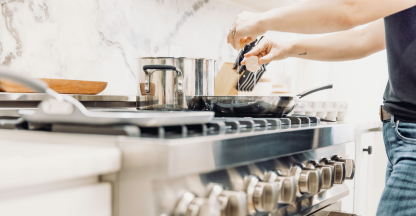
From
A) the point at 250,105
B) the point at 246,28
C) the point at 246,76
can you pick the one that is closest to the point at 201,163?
the point at 250,105

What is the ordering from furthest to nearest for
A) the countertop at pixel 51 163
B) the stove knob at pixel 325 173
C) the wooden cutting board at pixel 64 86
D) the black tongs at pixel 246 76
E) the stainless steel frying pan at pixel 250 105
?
1. the black tongs at pixel 246 76
2. the wooden cutting board at pixel 64 86
3. the stainless steel frying pan at pixel 250 105
4. the stove knob at pixel 325 173
5. the countertop at pixel 51 163

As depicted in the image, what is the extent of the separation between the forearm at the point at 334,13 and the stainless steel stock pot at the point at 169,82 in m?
0.39

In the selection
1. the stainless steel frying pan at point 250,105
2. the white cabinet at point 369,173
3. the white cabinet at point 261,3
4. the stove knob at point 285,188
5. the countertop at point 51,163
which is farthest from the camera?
the white cabinet at point 261,3

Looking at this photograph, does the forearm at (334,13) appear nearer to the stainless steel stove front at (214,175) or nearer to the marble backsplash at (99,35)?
the stainless steel stove front at (214,175)

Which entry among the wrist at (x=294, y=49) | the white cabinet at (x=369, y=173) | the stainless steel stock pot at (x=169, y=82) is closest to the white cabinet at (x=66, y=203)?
the stainless steel stock pot at (x=169, y=82)

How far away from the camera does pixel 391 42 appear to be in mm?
967

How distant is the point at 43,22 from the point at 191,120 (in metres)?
0.84

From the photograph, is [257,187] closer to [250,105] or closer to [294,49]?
[250,105]

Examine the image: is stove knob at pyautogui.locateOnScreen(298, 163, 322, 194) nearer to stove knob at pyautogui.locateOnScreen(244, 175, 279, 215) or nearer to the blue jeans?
stove knob at pyautogui.locateOnScreen(244, 175, 279, 215)

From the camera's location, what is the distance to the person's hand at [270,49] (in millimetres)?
1148

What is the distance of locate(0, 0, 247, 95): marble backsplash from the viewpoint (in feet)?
3.69

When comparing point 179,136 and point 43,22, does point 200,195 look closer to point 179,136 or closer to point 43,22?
point 179,136

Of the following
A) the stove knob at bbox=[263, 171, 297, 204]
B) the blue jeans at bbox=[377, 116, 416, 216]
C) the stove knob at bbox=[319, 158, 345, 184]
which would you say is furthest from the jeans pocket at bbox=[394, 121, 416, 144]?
the stove knob at bbox=[263, 171, 297, 204]

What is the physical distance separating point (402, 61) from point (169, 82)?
615 mm
